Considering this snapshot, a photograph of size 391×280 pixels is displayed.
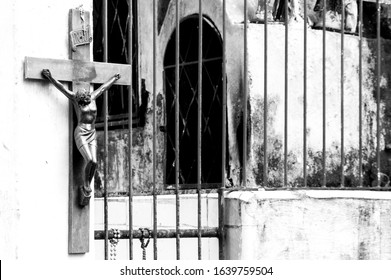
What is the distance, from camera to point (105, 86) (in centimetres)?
668

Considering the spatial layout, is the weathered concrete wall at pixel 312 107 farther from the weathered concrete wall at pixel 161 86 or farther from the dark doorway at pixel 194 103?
the dark doorway at pixel 194 103

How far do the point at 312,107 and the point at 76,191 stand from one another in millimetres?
3184

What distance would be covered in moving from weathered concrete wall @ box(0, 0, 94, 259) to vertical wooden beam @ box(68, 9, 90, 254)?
1.1 inches

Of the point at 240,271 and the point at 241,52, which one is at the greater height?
the point at 241,52

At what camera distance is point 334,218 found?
7.86m

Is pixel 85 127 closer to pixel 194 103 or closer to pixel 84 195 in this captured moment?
pixel 84 195

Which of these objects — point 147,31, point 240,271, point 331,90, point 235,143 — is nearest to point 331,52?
point 331,90

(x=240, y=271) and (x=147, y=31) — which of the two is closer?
(x=240, y=271)

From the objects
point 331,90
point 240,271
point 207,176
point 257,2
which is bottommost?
point 240,271

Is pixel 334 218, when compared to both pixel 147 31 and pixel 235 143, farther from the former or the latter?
pixel 147 31

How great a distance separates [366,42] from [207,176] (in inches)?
66.2

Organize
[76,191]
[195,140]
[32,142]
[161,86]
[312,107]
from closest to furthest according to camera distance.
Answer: [32,142] → [76,191] → [312,107] → [195,140] → [161,86]

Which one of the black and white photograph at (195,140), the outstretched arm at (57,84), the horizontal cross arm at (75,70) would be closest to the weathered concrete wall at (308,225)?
the black and white photograph at (195,140)

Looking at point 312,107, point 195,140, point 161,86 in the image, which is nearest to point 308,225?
point 312,107
